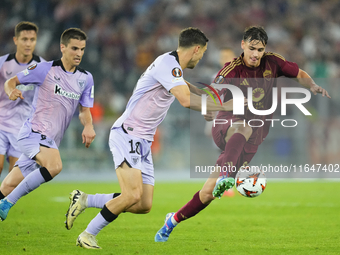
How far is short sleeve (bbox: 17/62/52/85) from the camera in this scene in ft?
19.9

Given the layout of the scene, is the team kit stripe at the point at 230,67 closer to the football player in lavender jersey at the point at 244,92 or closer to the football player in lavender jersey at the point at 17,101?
the football player in lavender jersey at the point at 244,92

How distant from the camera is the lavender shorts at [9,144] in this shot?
23.8 ft

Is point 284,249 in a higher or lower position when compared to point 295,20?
lower

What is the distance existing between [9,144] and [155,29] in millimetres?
11430

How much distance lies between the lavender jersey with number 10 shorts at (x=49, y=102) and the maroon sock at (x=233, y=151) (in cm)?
201

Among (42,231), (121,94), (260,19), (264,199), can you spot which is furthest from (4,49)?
(42,231)

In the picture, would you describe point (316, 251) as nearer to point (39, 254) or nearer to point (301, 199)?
point (39, 254)

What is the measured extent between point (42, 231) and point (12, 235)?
454mm

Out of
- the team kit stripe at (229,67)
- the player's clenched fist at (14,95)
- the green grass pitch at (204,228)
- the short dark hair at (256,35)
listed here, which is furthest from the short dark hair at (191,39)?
the green grass pitch at (204,228)

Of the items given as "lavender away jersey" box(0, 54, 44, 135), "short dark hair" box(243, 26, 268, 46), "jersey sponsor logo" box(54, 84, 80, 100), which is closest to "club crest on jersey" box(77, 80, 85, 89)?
"jersey sponsor logo" box(54, 84, 80, 100)

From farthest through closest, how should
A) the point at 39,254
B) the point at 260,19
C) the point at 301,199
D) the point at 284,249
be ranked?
the point at 260,19
the point at 301,199
the point at 284,249
the point at 39,254

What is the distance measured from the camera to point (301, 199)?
10234 mm

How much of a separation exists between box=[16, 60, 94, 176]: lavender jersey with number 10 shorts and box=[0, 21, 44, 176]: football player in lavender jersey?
3.31 feet

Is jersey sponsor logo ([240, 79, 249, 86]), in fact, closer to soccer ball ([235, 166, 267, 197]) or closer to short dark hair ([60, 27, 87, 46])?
soccer ball ([235, 166, 267, 197])
